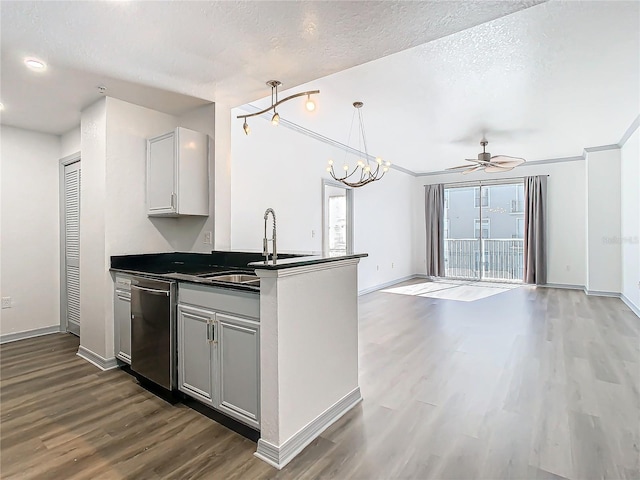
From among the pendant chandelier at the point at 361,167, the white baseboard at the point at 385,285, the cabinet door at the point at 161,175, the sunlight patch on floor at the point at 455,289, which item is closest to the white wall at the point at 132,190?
the cabinet door at the point at 161,175

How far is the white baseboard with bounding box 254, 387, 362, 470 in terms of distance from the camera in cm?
185

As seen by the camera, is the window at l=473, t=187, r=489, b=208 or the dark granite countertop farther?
the window at l=473, t=187, r=489, b=208

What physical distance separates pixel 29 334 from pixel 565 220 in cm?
941

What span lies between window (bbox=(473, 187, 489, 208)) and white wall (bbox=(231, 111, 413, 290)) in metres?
2.39

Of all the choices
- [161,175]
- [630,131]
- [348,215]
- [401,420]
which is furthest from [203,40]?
[630,131]

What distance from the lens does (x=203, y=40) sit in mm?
2268

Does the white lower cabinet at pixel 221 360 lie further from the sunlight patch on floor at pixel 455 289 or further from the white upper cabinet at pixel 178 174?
the sunlight patch on floor at pixel 455 289

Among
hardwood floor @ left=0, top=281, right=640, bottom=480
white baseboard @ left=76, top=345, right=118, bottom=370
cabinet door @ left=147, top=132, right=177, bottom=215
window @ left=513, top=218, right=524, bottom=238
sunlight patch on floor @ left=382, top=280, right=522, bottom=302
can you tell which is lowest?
hardwood floor @ left=0, top=281, right=640, bottom=480

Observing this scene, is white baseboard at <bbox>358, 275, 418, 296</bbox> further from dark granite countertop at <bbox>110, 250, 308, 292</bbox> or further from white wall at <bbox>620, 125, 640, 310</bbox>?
white wall at <bbox>620, 125, 640, 310</bbox>

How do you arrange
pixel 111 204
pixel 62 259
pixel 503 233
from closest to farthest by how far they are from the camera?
pixel 111 204 → pixel 62 259 → pixel 503 233

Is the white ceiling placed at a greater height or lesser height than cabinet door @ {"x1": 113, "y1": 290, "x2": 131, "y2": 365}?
greater

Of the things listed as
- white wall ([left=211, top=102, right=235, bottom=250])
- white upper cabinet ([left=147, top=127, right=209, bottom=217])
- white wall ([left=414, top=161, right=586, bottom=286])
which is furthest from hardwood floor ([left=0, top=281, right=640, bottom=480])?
white wall ([left=414, top=161, right=586, bottom=286])

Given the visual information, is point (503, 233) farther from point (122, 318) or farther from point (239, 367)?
point (122, 318)

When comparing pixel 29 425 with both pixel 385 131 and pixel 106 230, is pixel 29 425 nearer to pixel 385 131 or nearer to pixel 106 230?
pixel 106 230
